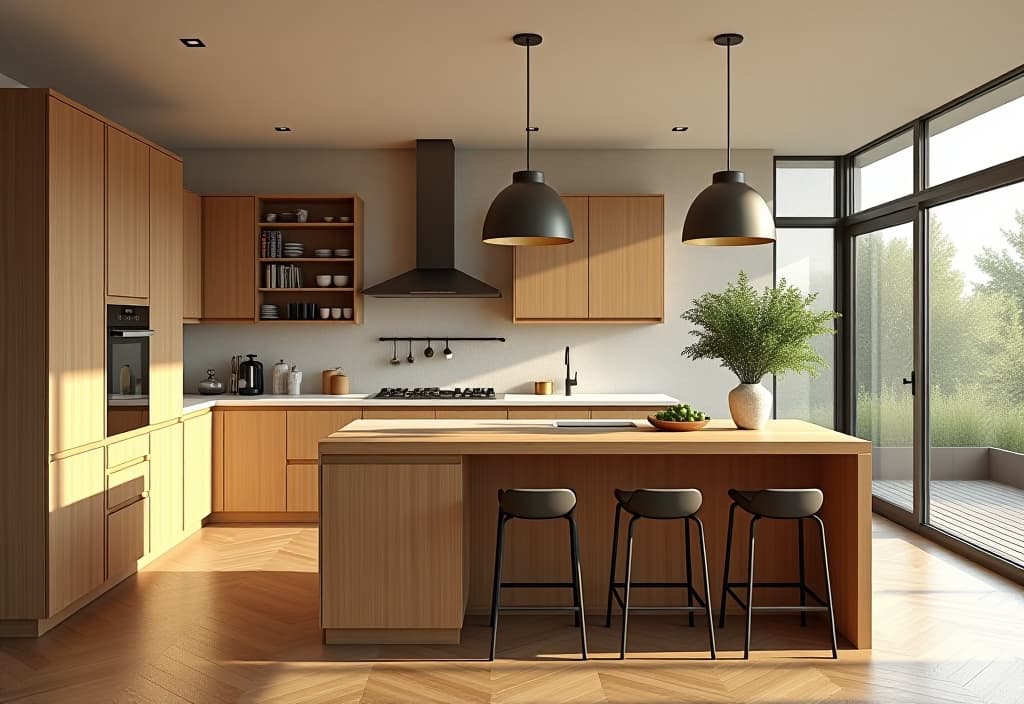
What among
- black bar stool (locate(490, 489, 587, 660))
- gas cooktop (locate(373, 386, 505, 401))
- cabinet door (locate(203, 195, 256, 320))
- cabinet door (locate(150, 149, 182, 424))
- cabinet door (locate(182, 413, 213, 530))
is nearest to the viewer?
black bar stool (locate(490, 489, 587, 660))

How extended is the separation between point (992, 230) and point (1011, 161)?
17.6 inches

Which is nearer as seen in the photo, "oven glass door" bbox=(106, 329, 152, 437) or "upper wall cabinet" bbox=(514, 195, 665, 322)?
"oven glass door" bbox=(106, 329, 152, 437)

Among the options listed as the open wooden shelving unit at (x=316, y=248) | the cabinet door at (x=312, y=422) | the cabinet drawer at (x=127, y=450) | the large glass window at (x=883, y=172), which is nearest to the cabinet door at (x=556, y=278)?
the open wooden shelving unit at (x=316, y=248)

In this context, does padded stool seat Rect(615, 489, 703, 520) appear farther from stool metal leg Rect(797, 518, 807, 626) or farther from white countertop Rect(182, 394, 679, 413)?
white countertop Rect(182, 394, 679, 413)

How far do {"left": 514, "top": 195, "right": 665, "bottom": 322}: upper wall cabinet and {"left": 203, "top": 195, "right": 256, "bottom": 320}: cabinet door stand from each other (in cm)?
196

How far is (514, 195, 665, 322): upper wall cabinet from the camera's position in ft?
21.3

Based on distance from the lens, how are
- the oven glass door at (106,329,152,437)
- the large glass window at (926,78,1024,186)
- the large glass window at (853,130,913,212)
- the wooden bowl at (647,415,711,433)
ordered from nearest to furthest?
the wooden bowl at (647,415,711,433)
the oven glass door at (106,329,152,437)
the large glass window at (926,78,1024,186)
the large glass window at (853,130,913,212)

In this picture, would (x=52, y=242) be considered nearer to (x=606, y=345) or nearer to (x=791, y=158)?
(x=606, y=345)

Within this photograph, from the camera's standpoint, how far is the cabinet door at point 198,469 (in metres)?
5.70

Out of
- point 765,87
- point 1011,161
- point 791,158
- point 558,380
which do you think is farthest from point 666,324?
point 1011,161

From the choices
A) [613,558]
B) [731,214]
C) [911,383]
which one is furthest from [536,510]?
[911,383]

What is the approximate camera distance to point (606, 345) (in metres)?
6.91

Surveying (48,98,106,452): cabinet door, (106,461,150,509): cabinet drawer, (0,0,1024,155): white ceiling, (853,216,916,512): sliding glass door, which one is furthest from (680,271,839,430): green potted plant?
(106,461,150,509): cabinet drawer

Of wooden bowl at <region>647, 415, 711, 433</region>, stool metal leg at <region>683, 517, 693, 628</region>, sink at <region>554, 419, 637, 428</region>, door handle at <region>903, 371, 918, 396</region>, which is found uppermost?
door handle at <region>903, 371, 918, 396</region>
